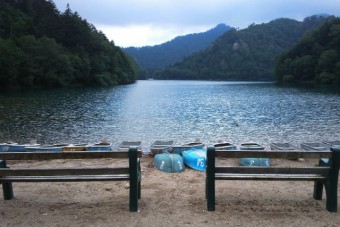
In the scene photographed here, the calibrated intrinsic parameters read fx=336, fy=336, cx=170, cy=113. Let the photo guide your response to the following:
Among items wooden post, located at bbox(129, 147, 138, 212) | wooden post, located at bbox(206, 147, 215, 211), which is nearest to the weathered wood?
wooden post, located at bbox(129, 147, 138, 212)

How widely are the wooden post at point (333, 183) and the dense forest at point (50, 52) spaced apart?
8561 cm

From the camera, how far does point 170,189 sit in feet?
27.6

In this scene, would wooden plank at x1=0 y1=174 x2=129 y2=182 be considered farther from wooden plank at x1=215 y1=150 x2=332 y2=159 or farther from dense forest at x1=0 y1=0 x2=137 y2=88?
dense forest at x1=0 y1=0 x2=137 y2=88

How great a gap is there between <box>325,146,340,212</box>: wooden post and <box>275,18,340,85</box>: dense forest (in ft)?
393

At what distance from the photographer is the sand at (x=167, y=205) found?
6395mm

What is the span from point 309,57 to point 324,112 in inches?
3983

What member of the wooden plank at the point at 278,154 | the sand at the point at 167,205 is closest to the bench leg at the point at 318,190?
the sand at the point at 167,205

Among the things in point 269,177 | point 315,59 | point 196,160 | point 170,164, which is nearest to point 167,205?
point 269,177

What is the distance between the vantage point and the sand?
21.0 ft

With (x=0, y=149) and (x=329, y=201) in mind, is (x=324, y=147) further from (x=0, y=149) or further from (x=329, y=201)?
(x=0, y=149)

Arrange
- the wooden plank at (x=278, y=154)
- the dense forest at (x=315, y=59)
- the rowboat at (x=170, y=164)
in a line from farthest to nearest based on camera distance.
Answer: the dense forest at (x=315, y=59) → the rowboat at (x=170, y=164) → the wooden plank at (x=278, y=154)

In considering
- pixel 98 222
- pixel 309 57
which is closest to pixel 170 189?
pixel 98 222

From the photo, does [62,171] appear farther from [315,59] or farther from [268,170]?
[315,59]

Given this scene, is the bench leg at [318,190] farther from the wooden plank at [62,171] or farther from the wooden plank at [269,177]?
the wooden plank at [62,171]
